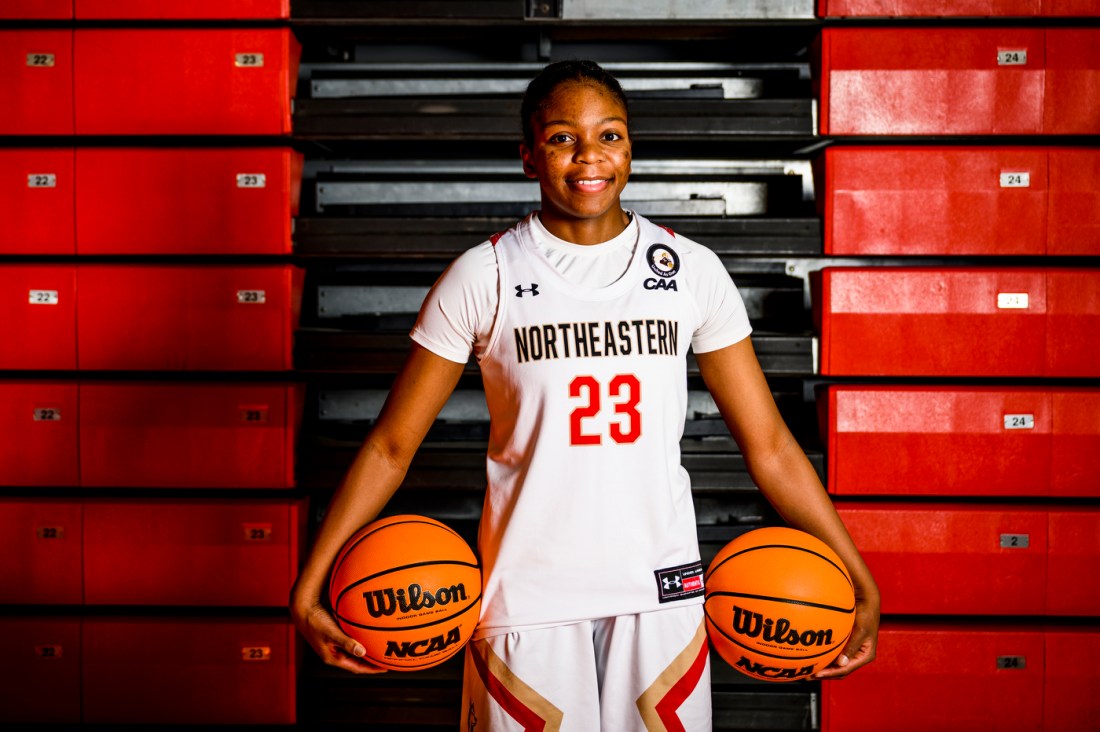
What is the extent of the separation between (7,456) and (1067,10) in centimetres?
347

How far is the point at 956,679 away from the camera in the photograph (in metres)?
2.43

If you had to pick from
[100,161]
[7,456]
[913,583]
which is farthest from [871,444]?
[7,456]

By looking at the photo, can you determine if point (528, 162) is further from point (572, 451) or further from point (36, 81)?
point (36, 81)

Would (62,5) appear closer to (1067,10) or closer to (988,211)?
(988,211)

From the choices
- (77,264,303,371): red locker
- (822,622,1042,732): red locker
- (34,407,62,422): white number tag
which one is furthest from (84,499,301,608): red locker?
(822,622,1042,732): red locker

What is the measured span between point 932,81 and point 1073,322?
829 mm

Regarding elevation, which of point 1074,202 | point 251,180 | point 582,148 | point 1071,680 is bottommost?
point 1071,680

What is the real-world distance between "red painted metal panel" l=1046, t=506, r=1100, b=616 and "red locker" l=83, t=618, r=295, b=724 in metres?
2.31

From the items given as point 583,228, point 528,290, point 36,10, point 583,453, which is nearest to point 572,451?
point 583,453

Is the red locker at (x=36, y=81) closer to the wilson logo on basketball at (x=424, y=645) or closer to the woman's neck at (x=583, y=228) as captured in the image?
the woman's neck at (x=583, y=228)

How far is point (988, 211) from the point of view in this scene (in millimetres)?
2398

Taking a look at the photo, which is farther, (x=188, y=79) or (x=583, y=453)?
(x=188, y=79)

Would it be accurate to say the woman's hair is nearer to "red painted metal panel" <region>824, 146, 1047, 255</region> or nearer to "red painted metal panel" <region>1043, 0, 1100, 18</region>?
"red painted metal panel" <region>824, 146, 1047, 255</region>

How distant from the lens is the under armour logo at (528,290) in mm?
1317
